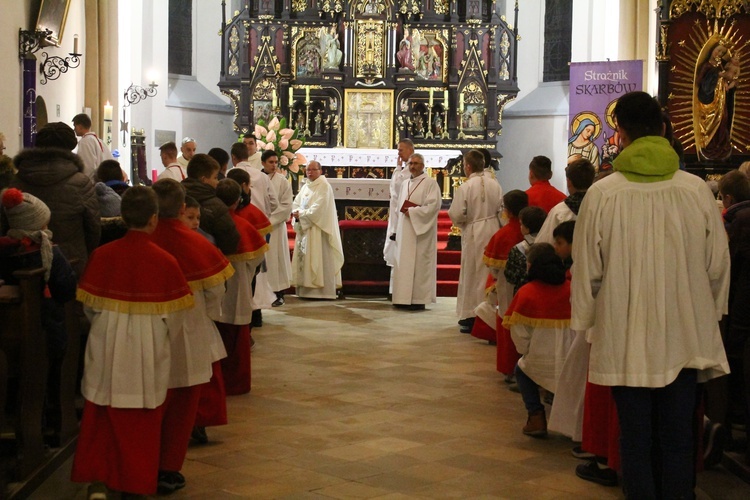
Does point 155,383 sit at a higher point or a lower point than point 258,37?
lower

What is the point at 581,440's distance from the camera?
17.6 ft

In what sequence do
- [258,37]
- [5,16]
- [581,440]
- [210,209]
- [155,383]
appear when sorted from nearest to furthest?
[155,383]
[581,440]
[210,209]
[5,16]
[258,37]

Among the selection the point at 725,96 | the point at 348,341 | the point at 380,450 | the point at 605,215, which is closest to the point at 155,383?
the point at 380,450

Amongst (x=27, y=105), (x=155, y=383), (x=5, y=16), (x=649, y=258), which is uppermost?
(x=5, y=16)

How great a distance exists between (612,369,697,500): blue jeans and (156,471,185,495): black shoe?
2094 mm

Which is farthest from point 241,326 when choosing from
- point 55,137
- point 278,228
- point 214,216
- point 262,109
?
point 262,109

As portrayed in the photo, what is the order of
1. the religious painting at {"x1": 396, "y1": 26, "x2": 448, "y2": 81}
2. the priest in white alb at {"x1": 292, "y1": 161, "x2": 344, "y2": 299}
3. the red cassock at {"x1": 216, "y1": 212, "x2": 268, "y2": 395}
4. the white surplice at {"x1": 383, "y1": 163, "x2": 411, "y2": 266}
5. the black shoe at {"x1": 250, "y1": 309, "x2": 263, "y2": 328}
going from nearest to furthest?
the red cassock at {"x1": 216, "y1": 212, "x2": 268, "y2": 395} < the black shoe at {"x1": 250, "y1": 309, "x2": 263, "y2": 328} < the white surplice at {"x1": 383, "y1": 163, "x2": 411, "y2": 266} < the priest in white alb at {"x1": 292, "y1": 161, "x2": 344, "y2": 299} < the religious painting at {"x1": 396, "y1": 26, "x2": 448, "y2": 81}

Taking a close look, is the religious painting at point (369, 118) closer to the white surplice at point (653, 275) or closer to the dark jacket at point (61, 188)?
the dark jacket at point (61, 188)

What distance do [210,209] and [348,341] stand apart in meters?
3.59

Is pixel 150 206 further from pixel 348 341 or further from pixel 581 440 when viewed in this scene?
pixel 348 341

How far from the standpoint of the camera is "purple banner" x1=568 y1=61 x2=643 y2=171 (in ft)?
43.3

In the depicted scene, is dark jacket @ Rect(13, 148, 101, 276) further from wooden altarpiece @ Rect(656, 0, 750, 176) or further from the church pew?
wooden altarpiece @ Rect(656, 0, 750, 176)

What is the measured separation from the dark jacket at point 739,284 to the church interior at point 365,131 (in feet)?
2.06

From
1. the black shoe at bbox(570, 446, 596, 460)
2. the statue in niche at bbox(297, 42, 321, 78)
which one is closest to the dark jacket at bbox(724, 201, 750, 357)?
the black shoe at bbox(570, 446, 596, 460)
